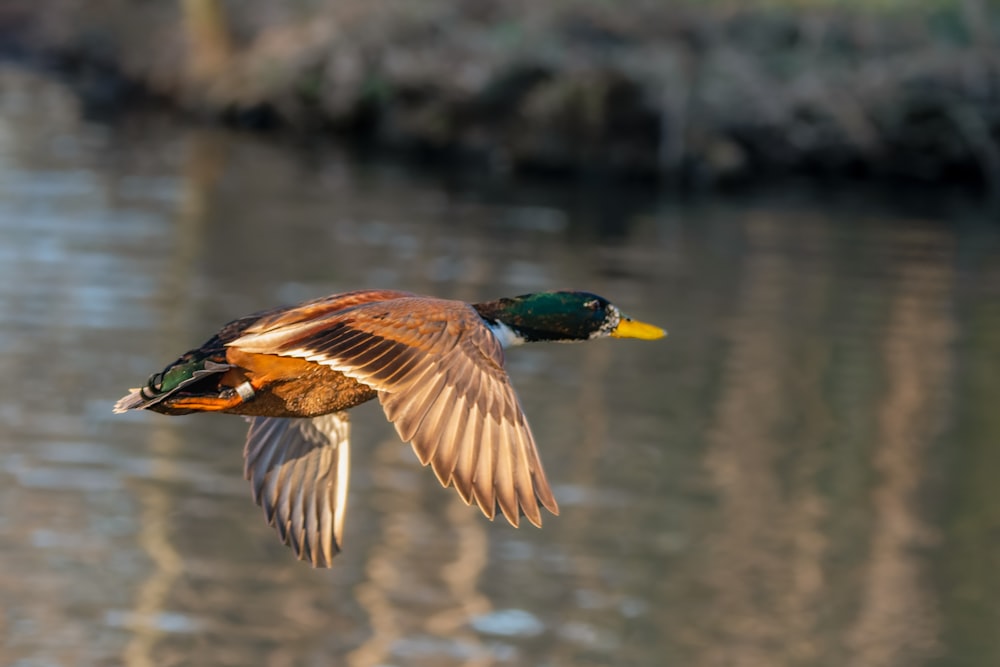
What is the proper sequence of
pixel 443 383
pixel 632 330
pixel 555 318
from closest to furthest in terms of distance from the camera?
1. pixel 443 383
2. pixel 555 318
3. pixel 632 330

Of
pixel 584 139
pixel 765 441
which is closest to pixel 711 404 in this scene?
pixel 765 441

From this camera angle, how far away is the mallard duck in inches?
196

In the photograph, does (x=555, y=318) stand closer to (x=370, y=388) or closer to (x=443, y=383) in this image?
(x=370, y=388)

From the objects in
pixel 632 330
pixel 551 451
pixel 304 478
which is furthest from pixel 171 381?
pixel 551 451

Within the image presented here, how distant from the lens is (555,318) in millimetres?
6227

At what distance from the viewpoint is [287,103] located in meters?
28.8

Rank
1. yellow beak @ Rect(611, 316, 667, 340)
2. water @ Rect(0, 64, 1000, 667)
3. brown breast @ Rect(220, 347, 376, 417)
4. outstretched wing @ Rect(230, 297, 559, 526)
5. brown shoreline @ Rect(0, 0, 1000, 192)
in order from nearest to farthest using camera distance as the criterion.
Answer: outstretched wing @ Rect(230, 297, 559, 526)
brown breast @ Rect(220, 347, 376, 417)
yellow beak @ Rect(611, 316, 667, 340)
water @ Rect(0, 64, 1000, 667)
brown shoreline @ Rect(0, 0, 1000, 192)

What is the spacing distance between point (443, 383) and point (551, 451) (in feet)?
28.0

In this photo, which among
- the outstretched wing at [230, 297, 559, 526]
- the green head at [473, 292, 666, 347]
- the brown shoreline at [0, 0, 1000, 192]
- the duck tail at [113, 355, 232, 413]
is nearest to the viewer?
the outstretched wing at [230, 297, 559, 526]

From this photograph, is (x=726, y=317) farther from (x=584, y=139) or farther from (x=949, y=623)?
(x=584, y=139)

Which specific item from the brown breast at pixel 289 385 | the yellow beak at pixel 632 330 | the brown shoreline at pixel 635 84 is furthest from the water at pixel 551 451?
the brown breast at pixel 289 385

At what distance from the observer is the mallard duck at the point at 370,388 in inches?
196

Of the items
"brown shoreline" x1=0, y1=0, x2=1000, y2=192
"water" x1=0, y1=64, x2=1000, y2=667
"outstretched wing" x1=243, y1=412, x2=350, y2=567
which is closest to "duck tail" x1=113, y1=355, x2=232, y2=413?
"outstretched wing" x1=243, y1=412, x2=350, y2=567

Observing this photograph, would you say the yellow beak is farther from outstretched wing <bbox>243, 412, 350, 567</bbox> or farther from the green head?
outstretched wing <bbox>243, 412, 350, 567</bbox>
